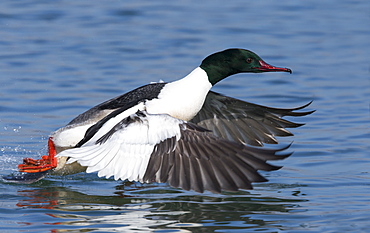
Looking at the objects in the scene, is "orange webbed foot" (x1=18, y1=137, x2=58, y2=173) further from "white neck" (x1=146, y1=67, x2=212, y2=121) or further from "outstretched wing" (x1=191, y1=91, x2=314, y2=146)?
"outstretched wing" (x1=191, y1=91, x2=314, y2=146)

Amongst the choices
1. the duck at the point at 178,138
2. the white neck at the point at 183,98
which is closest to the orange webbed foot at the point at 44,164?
the duck at the point at 178,138

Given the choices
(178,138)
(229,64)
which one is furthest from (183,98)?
(178,138)

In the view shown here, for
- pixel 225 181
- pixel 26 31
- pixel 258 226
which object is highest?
pixel 26 31

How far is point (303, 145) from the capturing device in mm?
9734

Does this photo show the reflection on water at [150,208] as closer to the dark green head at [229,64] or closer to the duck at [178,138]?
the duck at [178,138]

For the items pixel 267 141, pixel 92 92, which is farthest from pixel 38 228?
pixel 92 92

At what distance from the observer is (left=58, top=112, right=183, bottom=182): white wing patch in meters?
7.08

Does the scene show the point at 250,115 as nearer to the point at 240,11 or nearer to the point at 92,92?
the point at 92,92

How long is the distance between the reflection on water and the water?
0.4 inches

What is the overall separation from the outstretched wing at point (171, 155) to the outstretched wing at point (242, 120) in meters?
1.82

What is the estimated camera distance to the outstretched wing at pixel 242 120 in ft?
28.9

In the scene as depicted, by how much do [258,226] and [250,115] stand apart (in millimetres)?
2270

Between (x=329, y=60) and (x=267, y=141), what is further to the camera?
(x=329, y=60)

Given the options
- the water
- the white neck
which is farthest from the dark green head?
the water
